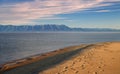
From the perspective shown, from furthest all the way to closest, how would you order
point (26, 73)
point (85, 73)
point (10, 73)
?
1. point (10, 73)
2. point (26, 73)
3. point (85, 73)

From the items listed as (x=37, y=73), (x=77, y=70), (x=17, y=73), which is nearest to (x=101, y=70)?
(x=77, y=70)

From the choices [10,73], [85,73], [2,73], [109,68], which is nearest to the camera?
[85,73]

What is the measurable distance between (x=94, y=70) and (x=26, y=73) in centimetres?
592

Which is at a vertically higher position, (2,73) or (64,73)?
(64,73)

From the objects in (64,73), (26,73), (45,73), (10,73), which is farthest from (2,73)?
(64,73)

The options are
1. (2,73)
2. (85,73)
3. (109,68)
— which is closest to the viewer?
(85,73)

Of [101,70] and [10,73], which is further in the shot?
A: [10,73]

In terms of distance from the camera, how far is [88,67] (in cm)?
1861

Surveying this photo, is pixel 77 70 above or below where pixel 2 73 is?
above

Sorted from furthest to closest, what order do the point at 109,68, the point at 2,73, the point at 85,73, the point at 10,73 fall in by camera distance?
the point at 2,73
the point at 10,73
the point at 109,68
the point at 85,73

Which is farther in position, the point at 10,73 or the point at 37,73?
the point at 10,73

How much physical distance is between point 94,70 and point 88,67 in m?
1.35

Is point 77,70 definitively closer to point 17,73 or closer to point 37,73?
point 37,73

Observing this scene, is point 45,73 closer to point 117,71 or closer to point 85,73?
point 85,73
